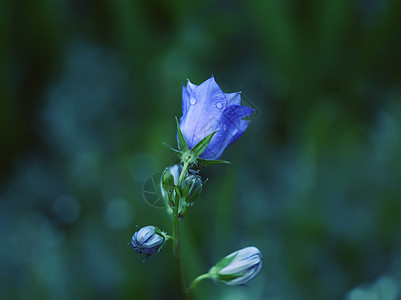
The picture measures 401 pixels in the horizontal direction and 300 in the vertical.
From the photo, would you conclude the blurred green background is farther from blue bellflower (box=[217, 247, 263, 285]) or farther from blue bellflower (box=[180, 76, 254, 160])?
blue bellflower (box=[180, 76, 254, 160])

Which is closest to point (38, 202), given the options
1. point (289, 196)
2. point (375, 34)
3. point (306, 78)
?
point (289, 196)

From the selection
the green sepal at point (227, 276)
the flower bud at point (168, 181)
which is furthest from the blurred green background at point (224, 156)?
the flower bud at point (168, 181)

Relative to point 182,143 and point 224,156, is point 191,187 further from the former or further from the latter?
point 224,156

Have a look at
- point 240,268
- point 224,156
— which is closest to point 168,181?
point 240,268

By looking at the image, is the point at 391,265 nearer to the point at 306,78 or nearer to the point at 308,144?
the point at 308,144

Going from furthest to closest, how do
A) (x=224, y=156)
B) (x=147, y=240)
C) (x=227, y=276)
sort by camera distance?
1. (x=224, y=156)
2. (x=227, y=276)
3. (x=147, y=240)

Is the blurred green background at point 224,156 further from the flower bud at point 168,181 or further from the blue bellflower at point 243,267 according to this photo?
the flower bud at point 168,181
